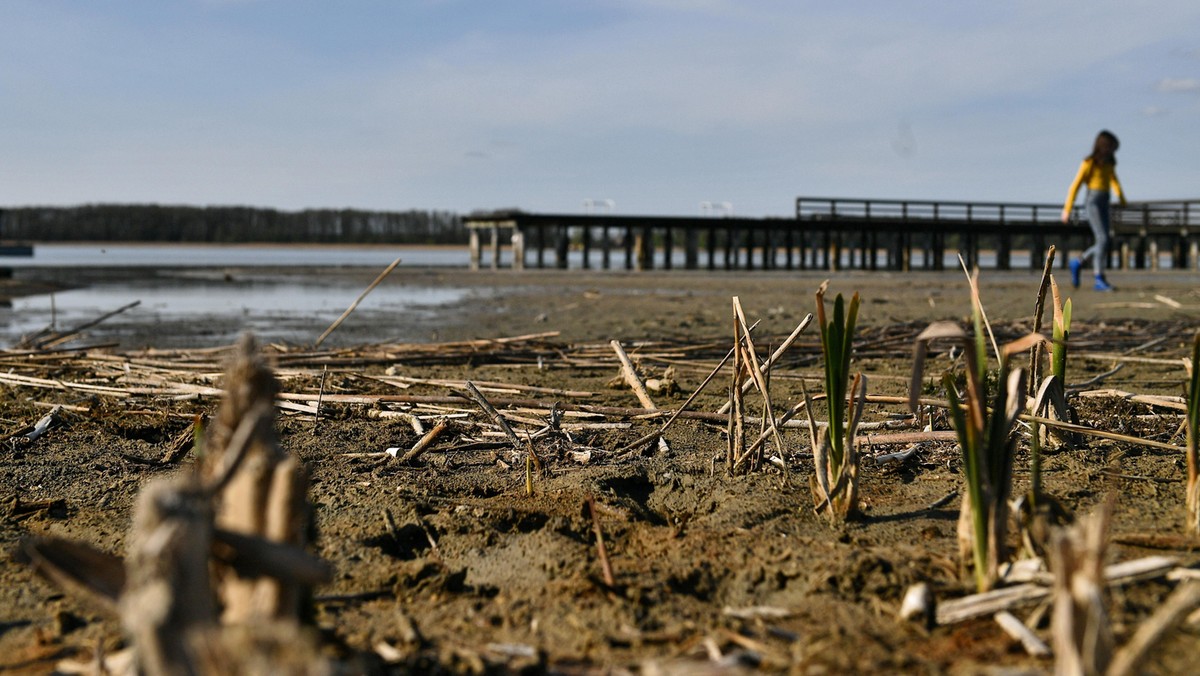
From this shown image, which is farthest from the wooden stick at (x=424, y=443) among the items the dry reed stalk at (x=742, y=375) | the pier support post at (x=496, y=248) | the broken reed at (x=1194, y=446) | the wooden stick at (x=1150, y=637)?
the pier support post at (x=496, y=248)

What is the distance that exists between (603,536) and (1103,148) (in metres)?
13.1

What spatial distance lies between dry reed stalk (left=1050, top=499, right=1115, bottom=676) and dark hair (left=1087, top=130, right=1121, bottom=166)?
13.7 meters

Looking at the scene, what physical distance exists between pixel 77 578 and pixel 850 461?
1.93 m

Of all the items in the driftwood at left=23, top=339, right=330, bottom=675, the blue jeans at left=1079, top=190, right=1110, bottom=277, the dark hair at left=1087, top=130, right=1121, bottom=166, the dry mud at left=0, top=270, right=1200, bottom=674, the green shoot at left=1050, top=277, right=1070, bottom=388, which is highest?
the dark hair at left=1087, top=130, right=1121, bottom=166

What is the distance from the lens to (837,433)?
2715 mm

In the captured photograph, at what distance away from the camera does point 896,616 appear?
209 centimetres

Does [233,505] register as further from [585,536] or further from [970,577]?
[970,577]

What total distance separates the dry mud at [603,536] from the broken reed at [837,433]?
80mm

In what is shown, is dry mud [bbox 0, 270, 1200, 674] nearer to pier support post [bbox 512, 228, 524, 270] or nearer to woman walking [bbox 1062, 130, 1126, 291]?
woman walking [bbox 1062, 130, 1126, 291]

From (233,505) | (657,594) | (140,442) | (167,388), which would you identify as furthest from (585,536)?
(167,388)

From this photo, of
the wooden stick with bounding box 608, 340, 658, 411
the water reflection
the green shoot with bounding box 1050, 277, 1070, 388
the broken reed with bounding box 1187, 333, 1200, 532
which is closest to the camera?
the broken reed with bounding box 1187, 333, 1200, 532

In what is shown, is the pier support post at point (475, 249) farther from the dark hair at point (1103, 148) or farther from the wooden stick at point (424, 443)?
the wooden stick at point (424, 443)

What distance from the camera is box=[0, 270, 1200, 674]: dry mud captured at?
1945mm

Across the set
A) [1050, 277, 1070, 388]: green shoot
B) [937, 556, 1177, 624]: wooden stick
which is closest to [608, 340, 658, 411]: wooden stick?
[1050, 277, 1070, 388]: green shoot
